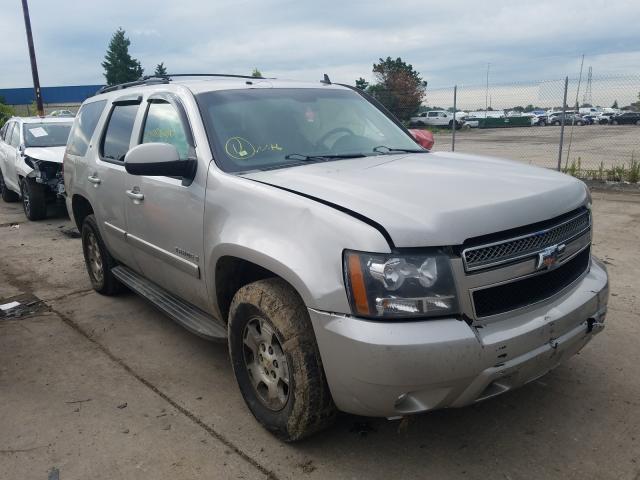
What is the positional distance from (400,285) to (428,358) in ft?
1.00

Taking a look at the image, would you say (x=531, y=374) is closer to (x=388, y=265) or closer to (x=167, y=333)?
(x=388, y=265)

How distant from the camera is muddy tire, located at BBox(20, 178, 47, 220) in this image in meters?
9.09

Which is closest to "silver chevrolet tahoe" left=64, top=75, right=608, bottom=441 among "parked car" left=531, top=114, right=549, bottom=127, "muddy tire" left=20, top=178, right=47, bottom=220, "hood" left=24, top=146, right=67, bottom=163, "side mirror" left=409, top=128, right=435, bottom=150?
"side mirror" left=409, top=128, right=435, bottom=150

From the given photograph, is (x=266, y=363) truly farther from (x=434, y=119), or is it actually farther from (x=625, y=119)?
(x=625, y=119)

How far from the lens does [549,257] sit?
2.55m

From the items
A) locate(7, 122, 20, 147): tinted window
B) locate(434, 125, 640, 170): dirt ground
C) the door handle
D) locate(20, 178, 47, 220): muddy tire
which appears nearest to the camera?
the door handle

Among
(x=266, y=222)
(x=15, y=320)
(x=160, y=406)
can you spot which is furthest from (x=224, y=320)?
(x=15, y=320)

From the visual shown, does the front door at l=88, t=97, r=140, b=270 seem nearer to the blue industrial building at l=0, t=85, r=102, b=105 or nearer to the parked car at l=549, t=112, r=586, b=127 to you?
the parked car at l=549, t=112, r=586, b=127

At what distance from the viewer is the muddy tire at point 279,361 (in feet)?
8.30

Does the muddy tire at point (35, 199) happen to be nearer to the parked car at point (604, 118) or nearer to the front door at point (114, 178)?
the front door at point (114, 178)

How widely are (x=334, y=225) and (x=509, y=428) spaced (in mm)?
1517

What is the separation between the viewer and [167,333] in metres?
4.35

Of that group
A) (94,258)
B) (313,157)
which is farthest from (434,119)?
(313,157)

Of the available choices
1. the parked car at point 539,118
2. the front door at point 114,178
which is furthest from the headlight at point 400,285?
the parked car at point 539,118
